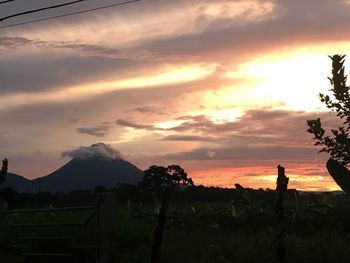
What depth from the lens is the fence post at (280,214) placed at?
1067 centimetres

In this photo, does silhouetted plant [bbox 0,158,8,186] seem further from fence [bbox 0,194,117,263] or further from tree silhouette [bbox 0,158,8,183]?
fence [bbox 0,194,117,263]

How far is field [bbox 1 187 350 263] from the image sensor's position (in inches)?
482

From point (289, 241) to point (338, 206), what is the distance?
5758 millimetres

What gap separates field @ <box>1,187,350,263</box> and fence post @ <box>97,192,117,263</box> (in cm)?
5

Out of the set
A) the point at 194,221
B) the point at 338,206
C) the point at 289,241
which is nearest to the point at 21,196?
the point at 194,221

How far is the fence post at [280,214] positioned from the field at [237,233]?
21 cm

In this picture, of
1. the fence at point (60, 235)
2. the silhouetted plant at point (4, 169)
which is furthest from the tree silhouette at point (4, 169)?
the fence at point (60, 235)

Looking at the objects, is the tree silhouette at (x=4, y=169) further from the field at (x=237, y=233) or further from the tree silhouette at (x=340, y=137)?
the tree silhouette at (x=340, y=137)

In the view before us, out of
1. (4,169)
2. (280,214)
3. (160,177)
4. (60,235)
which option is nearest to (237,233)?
(60,235)

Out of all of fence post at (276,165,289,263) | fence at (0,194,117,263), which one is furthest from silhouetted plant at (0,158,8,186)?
Answer: fence post at (276,165,289,263)

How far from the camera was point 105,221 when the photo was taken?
12.5m

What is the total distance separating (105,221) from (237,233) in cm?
758

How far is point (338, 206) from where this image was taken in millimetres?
18391

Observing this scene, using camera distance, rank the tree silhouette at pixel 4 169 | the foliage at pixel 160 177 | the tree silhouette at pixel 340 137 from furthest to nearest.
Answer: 1. the foliage at pixel 160 177
2. the tree silhouette at pixel 4 169
3. the tree silhouette at pixel 340 137
